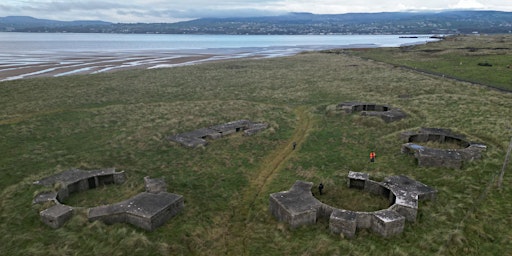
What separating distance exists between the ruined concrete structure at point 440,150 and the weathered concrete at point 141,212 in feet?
45.2

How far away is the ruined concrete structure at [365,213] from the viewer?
43.6 ft

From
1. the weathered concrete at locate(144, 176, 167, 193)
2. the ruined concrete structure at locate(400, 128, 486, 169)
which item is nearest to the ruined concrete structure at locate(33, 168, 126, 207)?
the weathered concrete at locate(144, 176, 167, 193)

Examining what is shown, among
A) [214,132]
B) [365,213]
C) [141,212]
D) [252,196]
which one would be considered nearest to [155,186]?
[141,212]

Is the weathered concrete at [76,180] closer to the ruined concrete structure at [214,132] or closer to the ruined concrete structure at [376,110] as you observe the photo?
the ruined concrete structure at [214,132]

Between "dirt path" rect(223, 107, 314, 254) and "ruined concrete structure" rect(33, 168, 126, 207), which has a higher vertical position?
"ruined concrete structure" rect(33, 168, 126, 207)

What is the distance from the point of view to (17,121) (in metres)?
29.2

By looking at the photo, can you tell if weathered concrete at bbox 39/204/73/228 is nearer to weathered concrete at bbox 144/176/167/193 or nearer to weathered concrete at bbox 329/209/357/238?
weathered concrete at bbox 144/176/167/193

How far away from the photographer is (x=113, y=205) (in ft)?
47.7

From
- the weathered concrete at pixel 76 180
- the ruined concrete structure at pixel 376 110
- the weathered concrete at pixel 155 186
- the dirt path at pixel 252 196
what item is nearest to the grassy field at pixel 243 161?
the dirt path at pixel 252 196

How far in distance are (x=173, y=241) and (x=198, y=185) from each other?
509 centimetres

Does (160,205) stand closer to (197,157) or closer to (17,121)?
(197,157)

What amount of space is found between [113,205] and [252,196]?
6167 millimetres

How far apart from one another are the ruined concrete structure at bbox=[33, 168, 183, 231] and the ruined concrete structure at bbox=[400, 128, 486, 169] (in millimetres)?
13641

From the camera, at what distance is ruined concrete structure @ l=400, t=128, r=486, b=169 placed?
19.3 metres
